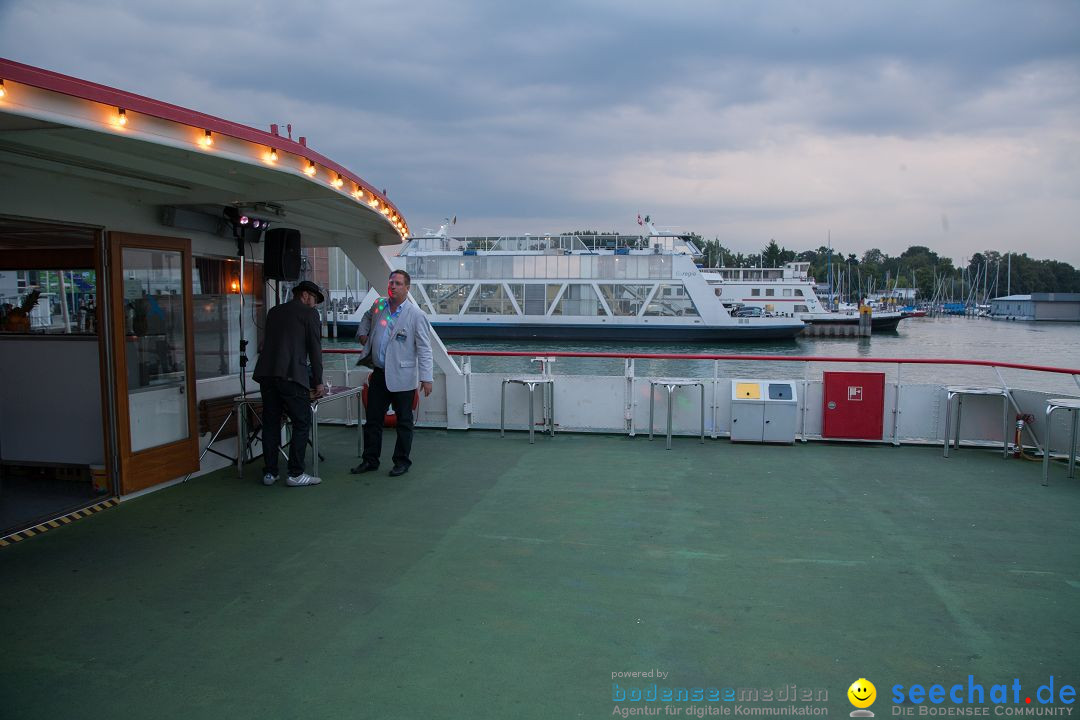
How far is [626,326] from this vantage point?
33750mm

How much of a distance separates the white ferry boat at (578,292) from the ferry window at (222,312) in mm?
28214

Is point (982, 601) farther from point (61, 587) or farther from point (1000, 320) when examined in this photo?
point (1000, 320)

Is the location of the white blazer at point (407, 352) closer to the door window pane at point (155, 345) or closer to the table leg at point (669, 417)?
the door window pane at point (155, 345)

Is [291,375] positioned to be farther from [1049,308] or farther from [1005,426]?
[1049,308]

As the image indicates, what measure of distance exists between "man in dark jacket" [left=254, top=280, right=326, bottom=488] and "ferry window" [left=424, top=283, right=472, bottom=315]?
3152cm

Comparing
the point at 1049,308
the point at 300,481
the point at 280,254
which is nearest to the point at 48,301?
the point at 280,254

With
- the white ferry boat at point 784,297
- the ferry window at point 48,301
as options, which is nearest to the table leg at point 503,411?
the ferry window at point 48,301

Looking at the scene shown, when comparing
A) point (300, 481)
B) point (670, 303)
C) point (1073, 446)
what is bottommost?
point (300, 481)

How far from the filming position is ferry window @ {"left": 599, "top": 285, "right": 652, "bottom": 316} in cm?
3428

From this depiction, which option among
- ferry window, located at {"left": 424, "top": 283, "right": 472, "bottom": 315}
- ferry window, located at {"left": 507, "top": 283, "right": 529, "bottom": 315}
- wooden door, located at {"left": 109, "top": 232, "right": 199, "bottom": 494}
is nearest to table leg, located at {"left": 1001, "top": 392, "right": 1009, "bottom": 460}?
wooden door, located at {"left": 109, "top": 232, "right": 199, "bottom": 494}

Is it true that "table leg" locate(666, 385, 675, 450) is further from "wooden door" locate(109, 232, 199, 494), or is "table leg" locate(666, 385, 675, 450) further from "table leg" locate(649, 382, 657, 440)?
"wooden door" locate(109, 232, 199, 494)

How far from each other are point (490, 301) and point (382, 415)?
30737mm

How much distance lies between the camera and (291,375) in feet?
16.5

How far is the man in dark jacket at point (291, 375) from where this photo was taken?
502cm
